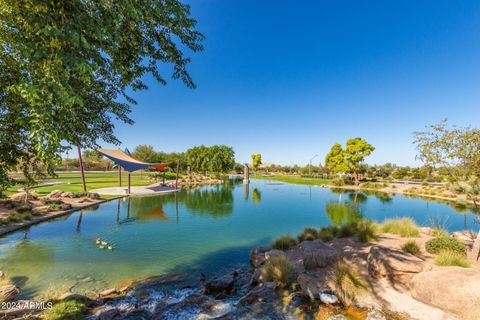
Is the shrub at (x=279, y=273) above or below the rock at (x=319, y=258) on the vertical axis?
below

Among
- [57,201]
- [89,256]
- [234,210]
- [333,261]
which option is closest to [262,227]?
[234,210]

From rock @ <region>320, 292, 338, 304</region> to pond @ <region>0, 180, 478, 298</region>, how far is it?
3582 mm

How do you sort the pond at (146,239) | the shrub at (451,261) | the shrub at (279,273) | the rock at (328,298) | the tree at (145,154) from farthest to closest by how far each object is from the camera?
the tree at (145,154) → the pond at (146,239) → the shrub at (279,273) → the shrub at (451,261) → the rock at (328,298)

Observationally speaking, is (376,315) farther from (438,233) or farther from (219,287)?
(438,233)

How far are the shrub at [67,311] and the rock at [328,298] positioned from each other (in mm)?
5065

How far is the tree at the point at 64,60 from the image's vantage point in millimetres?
2068

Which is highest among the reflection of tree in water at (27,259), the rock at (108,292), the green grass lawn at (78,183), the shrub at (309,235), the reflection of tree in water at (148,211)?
the green grass lawn at (78,183)

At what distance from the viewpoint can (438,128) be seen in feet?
20.4

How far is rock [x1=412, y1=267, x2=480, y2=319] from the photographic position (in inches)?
148

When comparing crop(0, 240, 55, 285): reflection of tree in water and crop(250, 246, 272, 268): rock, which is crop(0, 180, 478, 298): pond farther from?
crop(250, 246, 272, 268): rock

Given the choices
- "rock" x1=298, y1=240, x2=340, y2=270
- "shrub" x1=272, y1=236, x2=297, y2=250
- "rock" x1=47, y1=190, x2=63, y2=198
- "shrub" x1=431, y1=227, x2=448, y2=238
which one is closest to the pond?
"shrub" x1=272, y1=236, x2=297, y2=250

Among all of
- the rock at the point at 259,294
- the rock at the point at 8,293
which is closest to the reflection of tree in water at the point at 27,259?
the rock at the point at 8,293

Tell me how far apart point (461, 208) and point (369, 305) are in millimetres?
21231

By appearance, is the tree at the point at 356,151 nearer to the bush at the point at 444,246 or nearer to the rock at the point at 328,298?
the bush at the point at 444,246
